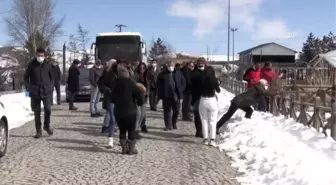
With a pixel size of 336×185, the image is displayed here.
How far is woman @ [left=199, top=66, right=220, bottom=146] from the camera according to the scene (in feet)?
33.3

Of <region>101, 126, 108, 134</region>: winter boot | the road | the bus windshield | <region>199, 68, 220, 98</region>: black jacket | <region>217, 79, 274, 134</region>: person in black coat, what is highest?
the bus windshield

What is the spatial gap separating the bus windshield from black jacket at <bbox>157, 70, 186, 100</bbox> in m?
12.0

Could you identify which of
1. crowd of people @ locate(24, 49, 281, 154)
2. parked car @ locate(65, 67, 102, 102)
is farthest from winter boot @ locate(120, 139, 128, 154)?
parked car @ locate(65, 67, 102, 102)

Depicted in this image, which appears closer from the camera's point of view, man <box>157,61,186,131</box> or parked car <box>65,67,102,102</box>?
man <box>157,61,186,131</box>

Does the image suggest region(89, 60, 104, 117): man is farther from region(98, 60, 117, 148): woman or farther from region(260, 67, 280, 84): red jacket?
region(260, 67, 280, 84): red jacket

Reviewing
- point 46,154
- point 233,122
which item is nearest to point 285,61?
point 233,122

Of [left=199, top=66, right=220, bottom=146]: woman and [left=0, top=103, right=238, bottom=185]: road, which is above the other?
[left=199, top=66, right=220, bottom=146]: woman

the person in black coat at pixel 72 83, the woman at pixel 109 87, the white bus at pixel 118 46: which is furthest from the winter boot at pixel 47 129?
the white bus at pixel 118 46

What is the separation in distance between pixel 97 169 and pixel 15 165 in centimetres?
140

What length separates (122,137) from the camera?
29.5 ft

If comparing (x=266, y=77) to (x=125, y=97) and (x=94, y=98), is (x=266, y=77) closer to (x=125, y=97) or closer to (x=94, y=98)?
(x=94, y=98)

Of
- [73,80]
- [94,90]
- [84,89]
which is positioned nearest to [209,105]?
[94,90]

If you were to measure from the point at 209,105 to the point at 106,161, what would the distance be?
2.75 metres

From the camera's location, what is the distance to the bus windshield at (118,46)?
82.5ft
